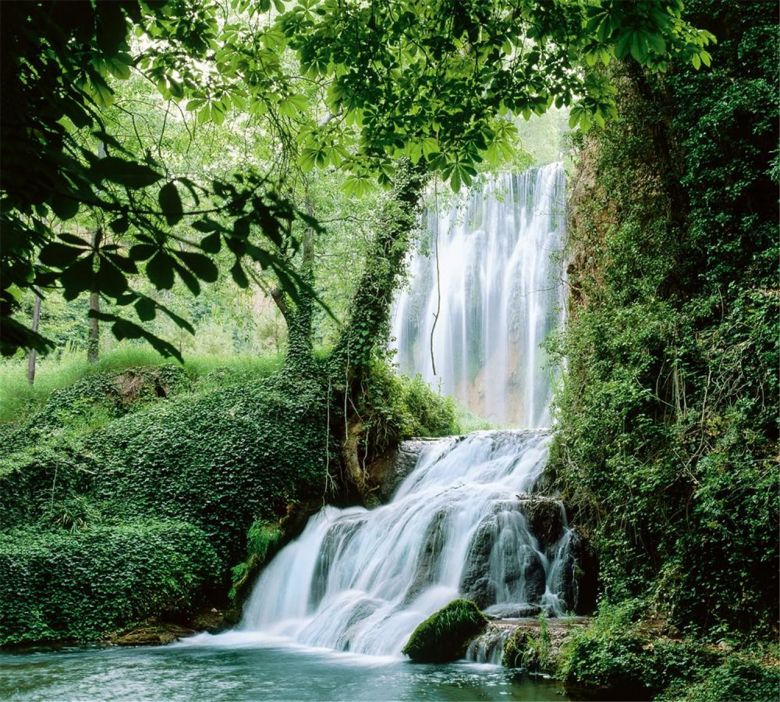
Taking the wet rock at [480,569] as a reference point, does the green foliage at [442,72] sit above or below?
above

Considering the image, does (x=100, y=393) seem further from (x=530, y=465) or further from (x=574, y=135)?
(x=574, y=135)

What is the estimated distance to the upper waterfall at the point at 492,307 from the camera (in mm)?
21984

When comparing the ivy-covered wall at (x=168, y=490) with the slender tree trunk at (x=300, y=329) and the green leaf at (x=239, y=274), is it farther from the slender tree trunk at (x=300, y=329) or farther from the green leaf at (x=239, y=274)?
the green leaf at (x=239, y=274)

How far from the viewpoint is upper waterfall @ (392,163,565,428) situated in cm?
2198

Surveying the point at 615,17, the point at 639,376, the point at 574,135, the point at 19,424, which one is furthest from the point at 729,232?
the point at 19,424

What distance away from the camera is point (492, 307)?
76.1ft

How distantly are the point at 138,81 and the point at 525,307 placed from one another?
12897 mm

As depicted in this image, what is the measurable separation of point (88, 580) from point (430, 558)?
16.5 feet

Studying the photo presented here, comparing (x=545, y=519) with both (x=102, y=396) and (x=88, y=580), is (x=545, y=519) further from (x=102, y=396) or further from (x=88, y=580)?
(x=102, y=396)

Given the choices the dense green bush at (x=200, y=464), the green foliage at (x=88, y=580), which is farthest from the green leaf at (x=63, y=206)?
the dense green bush at (x=200, y=464)

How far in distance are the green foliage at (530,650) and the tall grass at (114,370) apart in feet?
32.2

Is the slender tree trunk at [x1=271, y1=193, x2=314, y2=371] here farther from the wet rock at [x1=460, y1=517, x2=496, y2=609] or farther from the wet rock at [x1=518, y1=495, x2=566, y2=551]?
the wet rock at [x1=518, y1=495, x2=566, y2=551]

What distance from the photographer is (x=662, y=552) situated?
301 inches

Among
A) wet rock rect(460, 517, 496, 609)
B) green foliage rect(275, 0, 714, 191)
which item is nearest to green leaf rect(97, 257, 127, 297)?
green foliage rect(275, 0, 714, 191)
